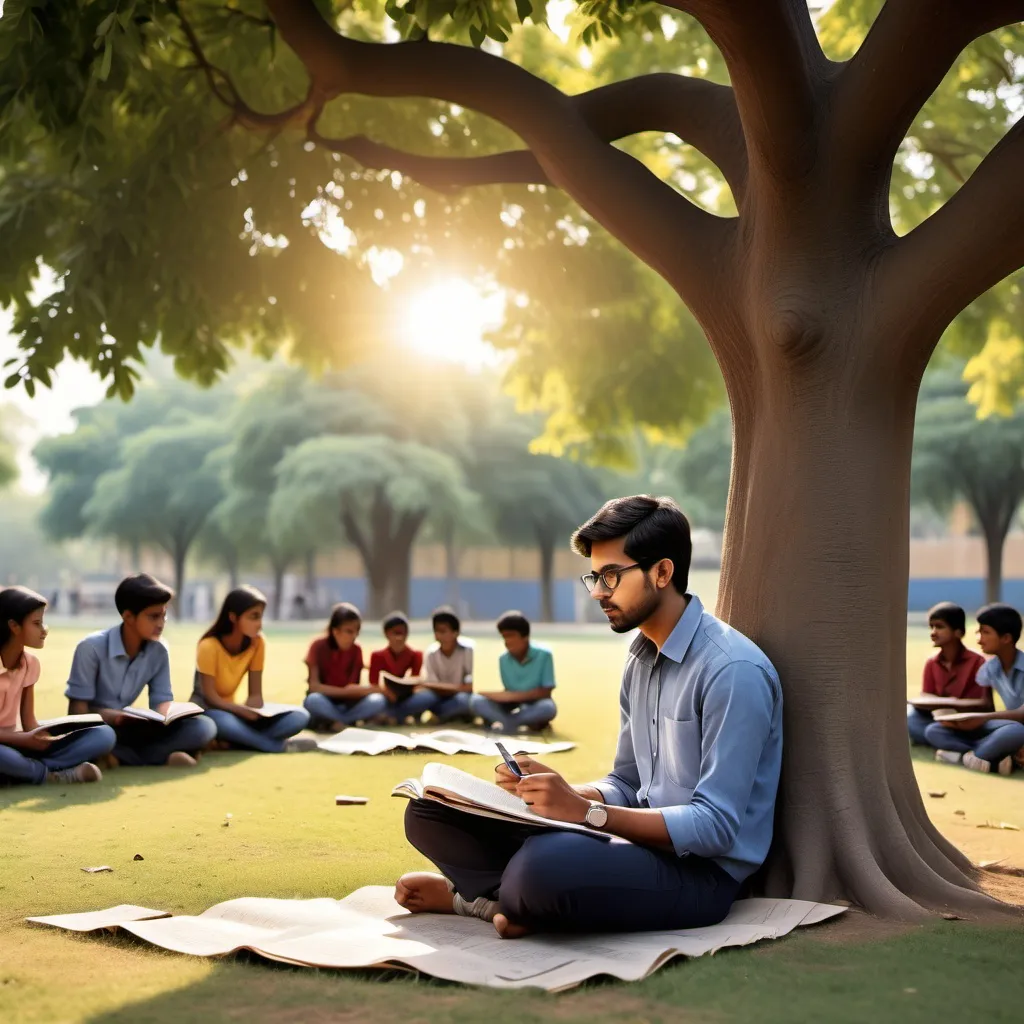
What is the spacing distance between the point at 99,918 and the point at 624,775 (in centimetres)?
211

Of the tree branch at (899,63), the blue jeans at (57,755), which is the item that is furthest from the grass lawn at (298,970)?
the tree branch at (899,63)

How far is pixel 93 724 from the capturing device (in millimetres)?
8945

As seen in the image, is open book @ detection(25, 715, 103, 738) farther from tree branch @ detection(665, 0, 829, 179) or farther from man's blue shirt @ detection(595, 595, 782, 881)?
tree branch @ detection(665, 0, 829, 179)

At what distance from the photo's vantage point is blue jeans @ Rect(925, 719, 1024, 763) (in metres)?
9.76

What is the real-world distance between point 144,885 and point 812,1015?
3.18 m

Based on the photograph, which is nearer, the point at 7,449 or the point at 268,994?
the point at 268,994

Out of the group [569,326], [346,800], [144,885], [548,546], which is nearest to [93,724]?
[346,800]

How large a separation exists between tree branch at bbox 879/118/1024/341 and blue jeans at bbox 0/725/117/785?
602cm

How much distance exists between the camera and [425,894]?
5.08m

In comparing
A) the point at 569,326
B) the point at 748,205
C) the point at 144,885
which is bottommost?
the point at 144,885

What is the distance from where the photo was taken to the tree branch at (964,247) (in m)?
5.63

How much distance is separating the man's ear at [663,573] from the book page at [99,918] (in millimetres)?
2316

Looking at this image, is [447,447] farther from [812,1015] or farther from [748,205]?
[812,1015]

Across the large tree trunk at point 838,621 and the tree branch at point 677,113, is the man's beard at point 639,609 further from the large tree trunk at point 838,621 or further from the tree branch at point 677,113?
the tree branch at point 677,113
